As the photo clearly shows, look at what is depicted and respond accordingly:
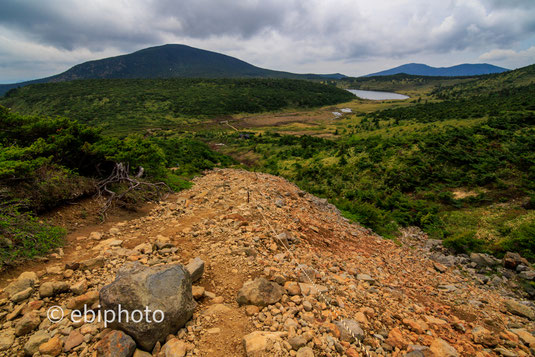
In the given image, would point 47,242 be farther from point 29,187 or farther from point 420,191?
point 420,191

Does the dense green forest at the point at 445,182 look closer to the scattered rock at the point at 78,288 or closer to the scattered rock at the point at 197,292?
the scattered rock at the point at 197,292

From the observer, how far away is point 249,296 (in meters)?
4.03

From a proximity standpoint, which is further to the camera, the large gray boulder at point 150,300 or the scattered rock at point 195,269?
the scattered rock at point 195,269

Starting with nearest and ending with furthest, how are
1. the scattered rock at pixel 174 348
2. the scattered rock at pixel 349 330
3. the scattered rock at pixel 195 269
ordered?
the scattered rock at pixel 174 348 → the scattered rock at pixel 349 330 → the scattered rock at pixel 195 269

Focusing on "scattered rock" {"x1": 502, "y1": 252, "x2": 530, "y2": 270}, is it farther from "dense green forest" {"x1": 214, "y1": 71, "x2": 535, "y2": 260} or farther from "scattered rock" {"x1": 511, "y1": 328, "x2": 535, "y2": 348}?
"scattered rock" {"x1": 511, "y1": 328, "x2": 535, "y2": 348}

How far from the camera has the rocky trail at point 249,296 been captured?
3264mm

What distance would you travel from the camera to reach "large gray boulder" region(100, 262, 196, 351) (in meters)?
3.17

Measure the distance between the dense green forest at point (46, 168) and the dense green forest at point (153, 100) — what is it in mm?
53781

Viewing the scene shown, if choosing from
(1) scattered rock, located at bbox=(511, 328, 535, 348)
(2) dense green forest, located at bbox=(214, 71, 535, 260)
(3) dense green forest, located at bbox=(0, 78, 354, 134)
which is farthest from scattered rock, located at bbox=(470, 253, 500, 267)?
(3) dense green forest, located at bbox=(0, 78, 354, 134)

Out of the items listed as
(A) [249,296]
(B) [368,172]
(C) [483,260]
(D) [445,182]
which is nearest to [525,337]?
(C) [483,260]

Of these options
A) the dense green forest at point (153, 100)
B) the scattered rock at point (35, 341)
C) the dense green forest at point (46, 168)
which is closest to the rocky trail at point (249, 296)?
the scattered rock at point (35, 341)

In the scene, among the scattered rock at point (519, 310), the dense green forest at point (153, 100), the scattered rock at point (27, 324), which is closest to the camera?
the scattered rock at point (27, 324)

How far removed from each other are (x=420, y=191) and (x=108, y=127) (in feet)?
220

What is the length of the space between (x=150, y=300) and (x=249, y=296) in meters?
1.51
